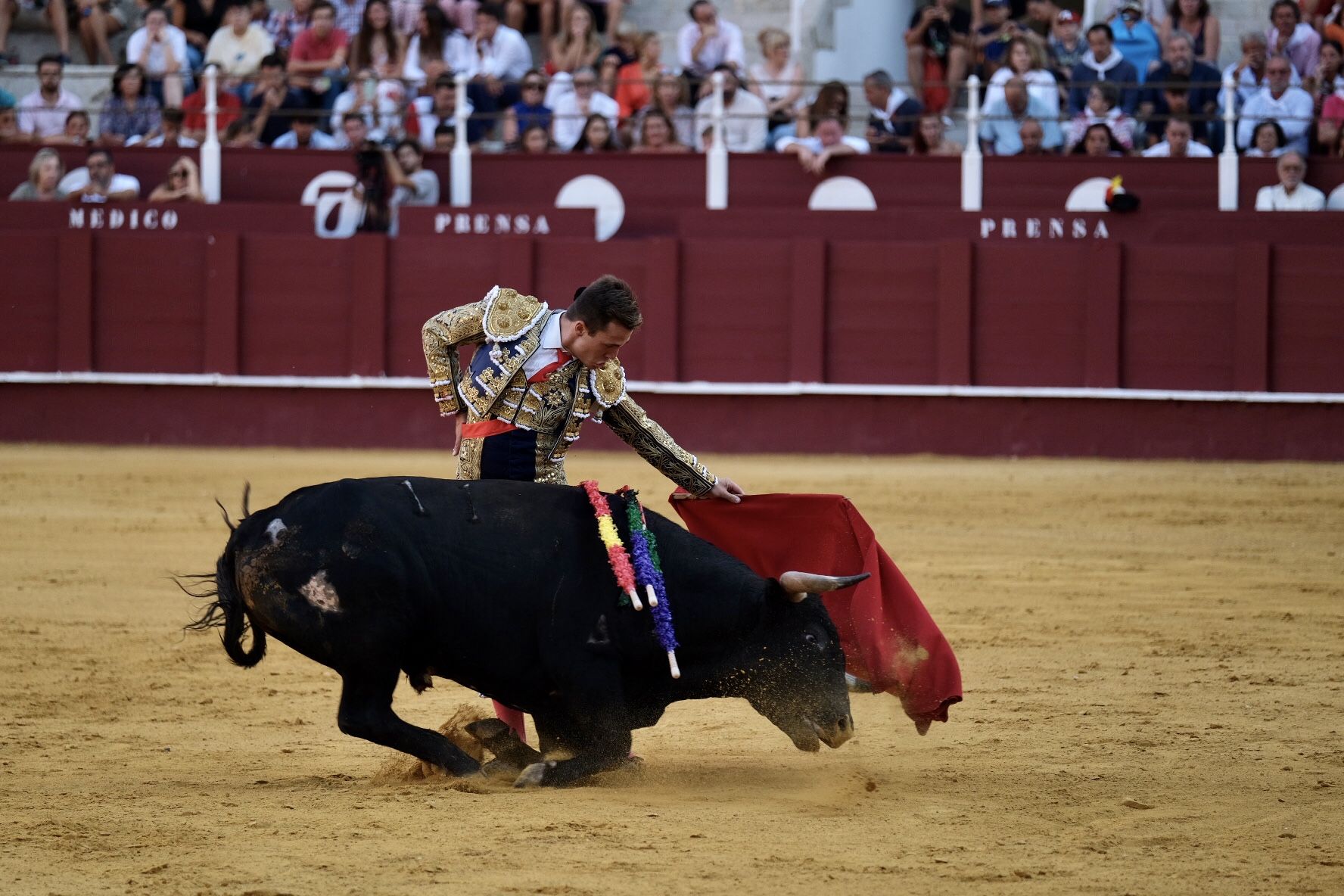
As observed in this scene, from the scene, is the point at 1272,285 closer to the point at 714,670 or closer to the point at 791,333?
the point at 791,333

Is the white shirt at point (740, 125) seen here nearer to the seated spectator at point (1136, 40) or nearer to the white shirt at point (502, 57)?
the white shirt at point (502, 57)

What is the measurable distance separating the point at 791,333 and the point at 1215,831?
23.7 feet

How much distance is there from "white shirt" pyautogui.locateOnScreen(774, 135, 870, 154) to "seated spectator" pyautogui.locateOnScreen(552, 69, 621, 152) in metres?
1.04

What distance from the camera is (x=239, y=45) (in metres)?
11.4

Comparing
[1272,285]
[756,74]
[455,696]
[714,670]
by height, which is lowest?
[455,696]

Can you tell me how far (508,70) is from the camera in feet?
36.3

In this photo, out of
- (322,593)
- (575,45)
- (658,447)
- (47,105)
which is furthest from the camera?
(575,45)

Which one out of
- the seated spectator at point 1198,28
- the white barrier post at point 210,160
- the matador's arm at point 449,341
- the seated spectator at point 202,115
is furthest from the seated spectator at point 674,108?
the matador's arm at point 449,341

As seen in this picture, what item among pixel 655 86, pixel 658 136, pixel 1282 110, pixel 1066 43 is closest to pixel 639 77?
pixel 655 86

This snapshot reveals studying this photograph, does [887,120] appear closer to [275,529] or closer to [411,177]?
[411,177]

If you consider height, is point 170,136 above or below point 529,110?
below

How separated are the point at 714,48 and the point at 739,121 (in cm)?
73

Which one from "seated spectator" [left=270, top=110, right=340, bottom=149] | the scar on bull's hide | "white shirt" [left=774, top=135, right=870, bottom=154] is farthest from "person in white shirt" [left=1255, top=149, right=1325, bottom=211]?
the scar on bull's hide

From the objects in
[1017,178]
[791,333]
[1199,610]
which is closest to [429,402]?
[791,333]
